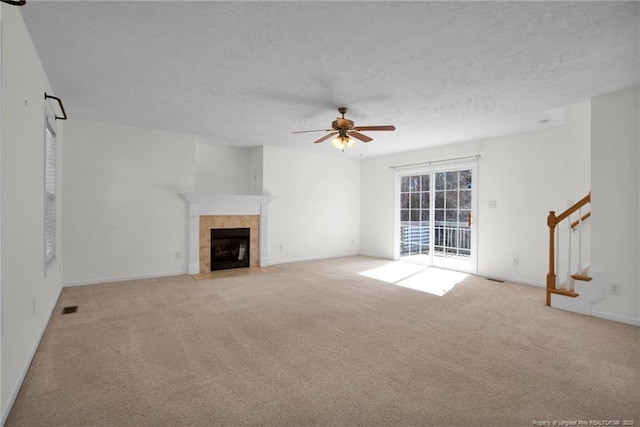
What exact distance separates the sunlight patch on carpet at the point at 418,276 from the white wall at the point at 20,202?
13.8ft

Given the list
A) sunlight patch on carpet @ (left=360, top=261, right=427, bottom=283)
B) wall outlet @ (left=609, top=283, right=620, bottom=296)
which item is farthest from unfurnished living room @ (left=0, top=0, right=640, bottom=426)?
sunlight patch on carpet @ (left=360, top=261, right=427, bottom=283)

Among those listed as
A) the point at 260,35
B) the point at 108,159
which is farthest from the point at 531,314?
the point at 108,159

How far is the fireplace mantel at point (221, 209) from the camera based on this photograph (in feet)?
18.0

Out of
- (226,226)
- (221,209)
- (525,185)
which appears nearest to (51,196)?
(221,209)

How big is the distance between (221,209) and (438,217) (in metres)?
4.25

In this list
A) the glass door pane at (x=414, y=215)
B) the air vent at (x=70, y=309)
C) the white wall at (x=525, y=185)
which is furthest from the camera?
the glass door pane at (x=414, y=215)

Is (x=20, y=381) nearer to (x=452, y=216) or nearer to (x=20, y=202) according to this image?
(x=20, y=202)

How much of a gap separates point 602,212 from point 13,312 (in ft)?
17.5

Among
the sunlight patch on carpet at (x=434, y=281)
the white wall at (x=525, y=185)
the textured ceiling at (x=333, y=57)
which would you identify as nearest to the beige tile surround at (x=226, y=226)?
the textured ceiling at (x=333, y=57)

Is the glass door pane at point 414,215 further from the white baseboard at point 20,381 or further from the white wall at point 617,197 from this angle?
the white baseboard at point 20,381

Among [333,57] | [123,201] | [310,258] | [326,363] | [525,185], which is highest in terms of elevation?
[333,57]

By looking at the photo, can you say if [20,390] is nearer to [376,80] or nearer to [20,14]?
[20,14]

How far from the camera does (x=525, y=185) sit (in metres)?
4.99

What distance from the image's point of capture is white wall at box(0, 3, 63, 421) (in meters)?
1.83
